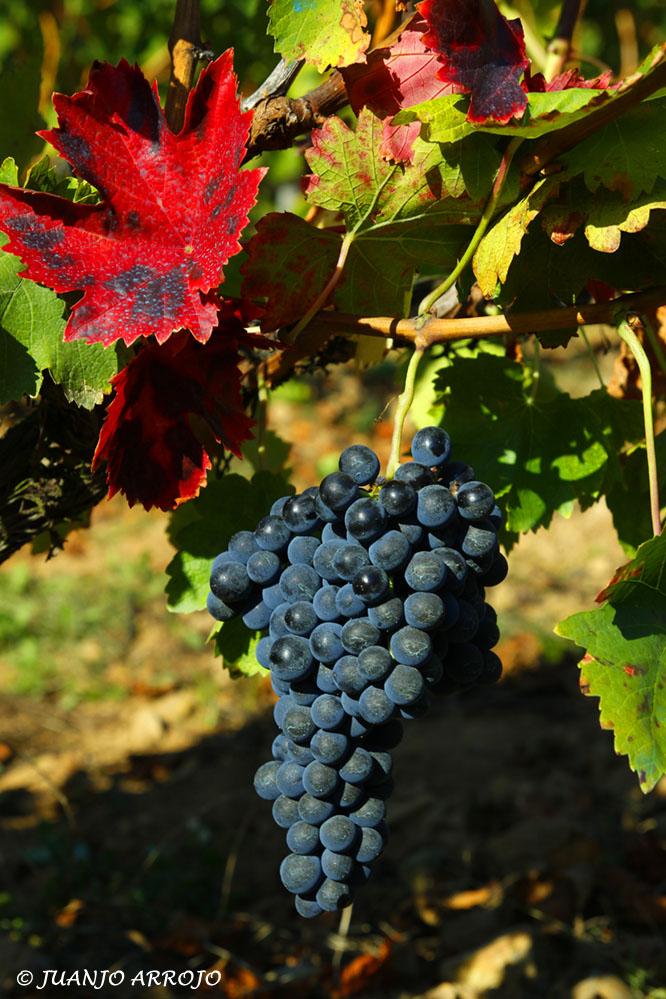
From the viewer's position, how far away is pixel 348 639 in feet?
3.19

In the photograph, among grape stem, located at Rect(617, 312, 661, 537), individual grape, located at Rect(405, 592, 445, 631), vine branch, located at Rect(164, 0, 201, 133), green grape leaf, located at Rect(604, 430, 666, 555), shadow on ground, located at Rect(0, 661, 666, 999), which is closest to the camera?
individual grape, located at Rect(405, 592, 445, 631)

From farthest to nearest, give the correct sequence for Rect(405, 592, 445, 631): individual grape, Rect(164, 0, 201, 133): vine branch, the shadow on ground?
the shadow on ground, Rect(164, 0, 201, 133): vine branch, Rect(405, 592, 445, 631): individual grape

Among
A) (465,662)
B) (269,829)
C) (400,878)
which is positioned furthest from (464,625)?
(269,829)

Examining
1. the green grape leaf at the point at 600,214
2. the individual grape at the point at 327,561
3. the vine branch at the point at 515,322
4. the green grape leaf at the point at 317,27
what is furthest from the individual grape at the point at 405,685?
the green grape leaf at the point at 317,27

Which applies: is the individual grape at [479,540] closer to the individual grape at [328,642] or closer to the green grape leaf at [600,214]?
the individual grape at [328,642]

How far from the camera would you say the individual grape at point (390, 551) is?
3.08 feet

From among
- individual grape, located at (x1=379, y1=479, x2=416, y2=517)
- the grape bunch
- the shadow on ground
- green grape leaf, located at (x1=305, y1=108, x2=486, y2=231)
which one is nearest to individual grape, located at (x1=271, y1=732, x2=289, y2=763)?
the grape bunch

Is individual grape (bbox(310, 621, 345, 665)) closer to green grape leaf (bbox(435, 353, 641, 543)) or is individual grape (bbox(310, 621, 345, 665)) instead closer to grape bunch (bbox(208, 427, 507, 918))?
grape bunch (bbox(208, 427, 507, 918))

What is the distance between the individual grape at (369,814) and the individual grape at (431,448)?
0.36 metres

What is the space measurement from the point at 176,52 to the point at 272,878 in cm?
196

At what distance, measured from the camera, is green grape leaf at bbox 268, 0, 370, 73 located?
1.07 meters

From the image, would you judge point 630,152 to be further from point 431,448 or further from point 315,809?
point 315,809

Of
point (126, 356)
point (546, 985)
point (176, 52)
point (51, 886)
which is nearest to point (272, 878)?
point (51, 886)

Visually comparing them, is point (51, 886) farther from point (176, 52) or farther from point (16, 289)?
point (176, 52)
